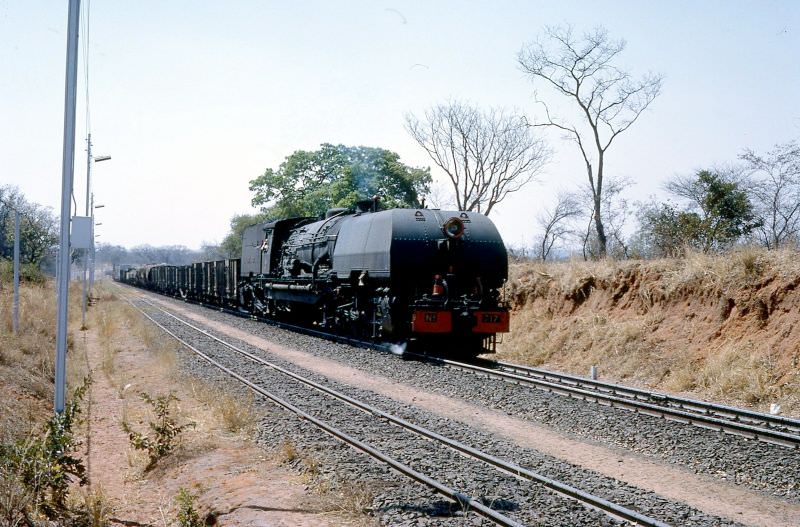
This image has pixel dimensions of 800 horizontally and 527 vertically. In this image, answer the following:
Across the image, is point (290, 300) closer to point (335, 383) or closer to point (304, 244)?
point (304, 244)

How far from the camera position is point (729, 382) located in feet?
36.1

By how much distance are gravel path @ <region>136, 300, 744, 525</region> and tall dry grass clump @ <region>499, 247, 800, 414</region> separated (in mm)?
4857

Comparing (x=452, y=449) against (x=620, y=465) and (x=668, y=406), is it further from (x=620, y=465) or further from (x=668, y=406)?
(x=668, y=406)

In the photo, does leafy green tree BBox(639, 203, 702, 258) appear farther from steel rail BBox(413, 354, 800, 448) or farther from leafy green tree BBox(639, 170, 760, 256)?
steel rail BBox(413, 354, 800, 448)

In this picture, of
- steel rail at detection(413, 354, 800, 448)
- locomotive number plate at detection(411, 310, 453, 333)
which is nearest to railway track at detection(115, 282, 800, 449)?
steel rail at detection(413, 354, 800, 448)

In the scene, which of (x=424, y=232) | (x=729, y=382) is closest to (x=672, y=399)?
(x=729, y=382)

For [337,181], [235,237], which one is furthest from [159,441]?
[235,237]

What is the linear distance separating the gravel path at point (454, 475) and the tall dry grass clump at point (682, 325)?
4857mm

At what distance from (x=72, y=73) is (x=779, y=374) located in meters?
10.8

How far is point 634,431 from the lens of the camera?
→ 8.16 meters

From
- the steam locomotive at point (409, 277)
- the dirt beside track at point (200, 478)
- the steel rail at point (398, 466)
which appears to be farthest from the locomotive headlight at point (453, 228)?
the dirt beside track at point (200, 478)

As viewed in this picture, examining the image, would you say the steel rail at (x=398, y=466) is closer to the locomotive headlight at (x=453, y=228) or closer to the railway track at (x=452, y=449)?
the railway track at (x=452, y=449)

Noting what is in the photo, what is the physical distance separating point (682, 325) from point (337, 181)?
99.0 feet

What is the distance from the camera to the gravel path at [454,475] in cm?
548
